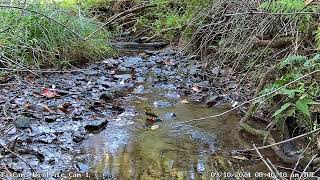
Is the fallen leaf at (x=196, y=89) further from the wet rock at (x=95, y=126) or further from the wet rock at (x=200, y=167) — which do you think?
the wet rock at (x=200, y=167)

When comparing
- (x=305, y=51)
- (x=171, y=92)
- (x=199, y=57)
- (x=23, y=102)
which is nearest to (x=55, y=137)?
(x=23, y=102)

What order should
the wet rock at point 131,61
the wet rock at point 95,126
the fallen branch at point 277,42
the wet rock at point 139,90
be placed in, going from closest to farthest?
1. the wet rock at point 95,126
2. the fallen branch at point 277,42
3. the wet rock at point 139,90
4. the wet rock at point 131,61

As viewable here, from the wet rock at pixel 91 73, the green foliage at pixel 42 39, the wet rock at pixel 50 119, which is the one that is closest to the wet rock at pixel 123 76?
the wet rock at pixel 91 73

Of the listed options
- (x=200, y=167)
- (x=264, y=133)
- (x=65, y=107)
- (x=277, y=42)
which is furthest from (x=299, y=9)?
(x=65, y=107)

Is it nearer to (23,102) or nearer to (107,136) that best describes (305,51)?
(107,136)

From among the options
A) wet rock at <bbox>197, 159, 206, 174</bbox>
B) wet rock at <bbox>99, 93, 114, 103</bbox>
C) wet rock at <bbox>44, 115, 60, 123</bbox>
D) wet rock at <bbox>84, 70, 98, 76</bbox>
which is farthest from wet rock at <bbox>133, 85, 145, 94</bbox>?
wet rock at <bbox>197, 159, 206, 174</bbox>

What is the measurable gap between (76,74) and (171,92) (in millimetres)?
1129

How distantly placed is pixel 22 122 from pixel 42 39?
1.78 m

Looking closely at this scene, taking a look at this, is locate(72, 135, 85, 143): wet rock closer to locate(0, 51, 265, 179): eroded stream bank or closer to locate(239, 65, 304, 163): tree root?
locate(0, 51, 265, 179): eroded stream bank

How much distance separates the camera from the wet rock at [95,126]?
2684 mm

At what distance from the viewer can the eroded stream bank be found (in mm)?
2131

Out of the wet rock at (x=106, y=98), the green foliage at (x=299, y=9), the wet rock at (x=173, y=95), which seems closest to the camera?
the green foliage at (x=299, y=9)

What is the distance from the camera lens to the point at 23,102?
10.1 ft

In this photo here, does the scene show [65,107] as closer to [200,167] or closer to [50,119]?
[50,119]
